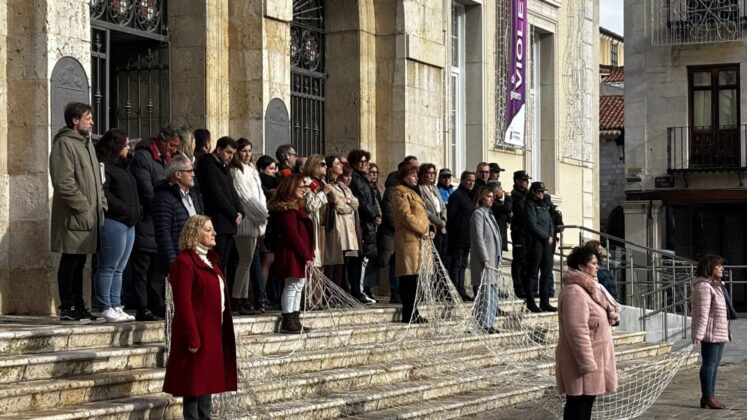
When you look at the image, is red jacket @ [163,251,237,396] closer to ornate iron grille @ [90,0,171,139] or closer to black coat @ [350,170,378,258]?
black coat @ [350,170,378,258]

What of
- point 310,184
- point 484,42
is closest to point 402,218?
point 310,184

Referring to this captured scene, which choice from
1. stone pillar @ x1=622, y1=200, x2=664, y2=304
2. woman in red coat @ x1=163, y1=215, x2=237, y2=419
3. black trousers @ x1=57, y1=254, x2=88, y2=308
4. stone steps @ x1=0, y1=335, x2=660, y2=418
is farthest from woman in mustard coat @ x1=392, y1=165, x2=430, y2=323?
stone pillar @ x1=622, y1=200, x2=664, y2=304

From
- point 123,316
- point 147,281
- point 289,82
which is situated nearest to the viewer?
point 123,316

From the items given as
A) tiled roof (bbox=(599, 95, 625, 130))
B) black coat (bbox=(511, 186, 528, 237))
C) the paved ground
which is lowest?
the paved ground

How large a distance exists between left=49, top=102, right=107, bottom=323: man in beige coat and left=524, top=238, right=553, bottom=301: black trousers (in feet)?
25.2

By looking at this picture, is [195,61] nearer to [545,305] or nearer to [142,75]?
[142,75]

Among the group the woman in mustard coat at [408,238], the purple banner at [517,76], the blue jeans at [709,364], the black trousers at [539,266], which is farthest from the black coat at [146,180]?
the purple banner at [517,76]

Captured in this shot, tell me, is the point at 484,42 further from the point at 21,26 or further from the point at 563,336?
the point at 563,336

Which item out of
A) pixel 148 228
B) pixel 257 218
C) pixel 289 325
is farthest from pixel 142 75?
pixel 289 325

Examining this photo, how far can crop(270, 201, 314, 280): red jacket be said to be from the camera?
527 inches

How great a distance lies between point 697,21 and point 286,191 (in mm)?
27659

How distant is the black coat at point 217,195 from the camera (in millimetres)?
13320

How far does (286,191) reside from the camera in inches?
537

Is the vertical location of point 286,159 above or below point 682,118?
below
